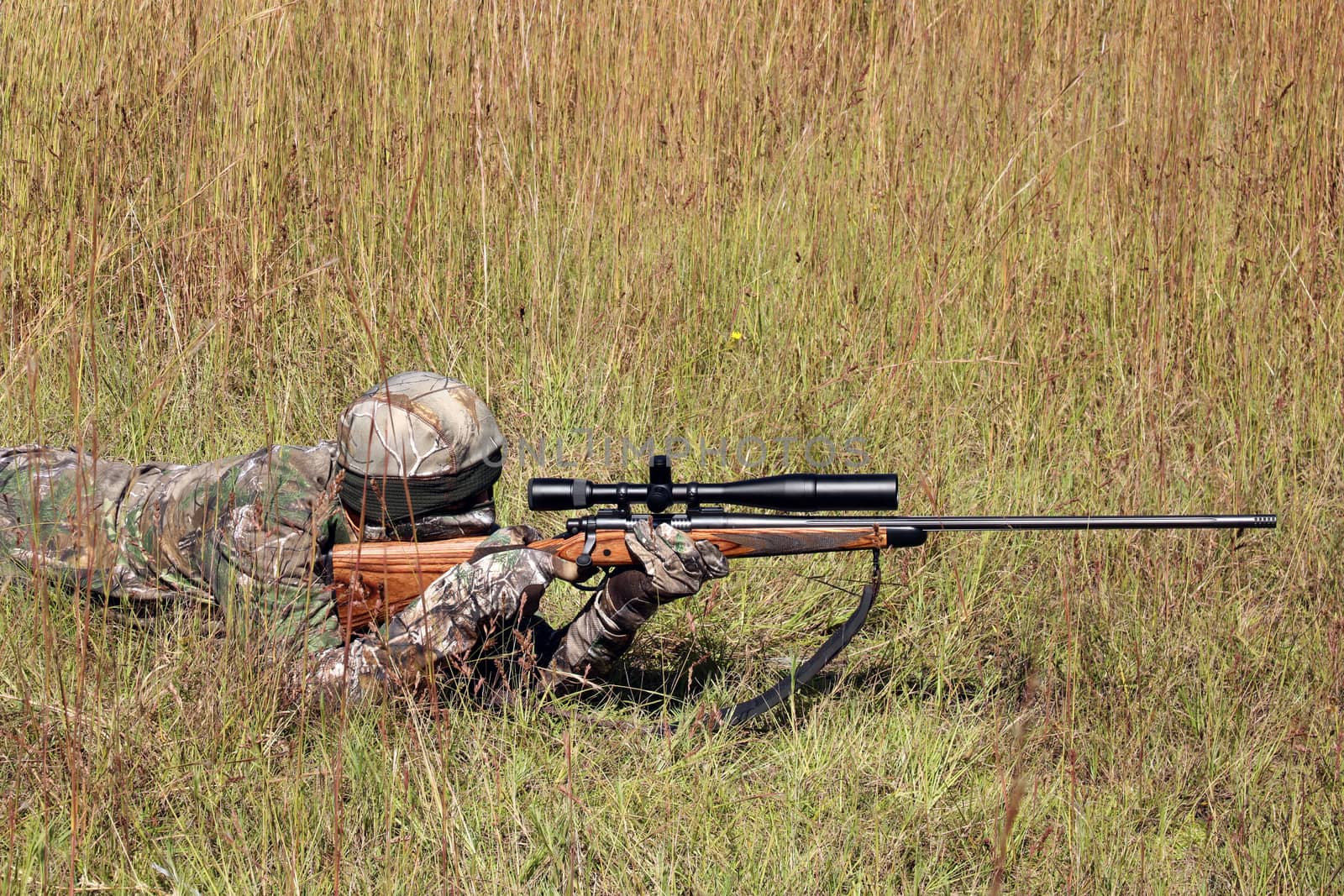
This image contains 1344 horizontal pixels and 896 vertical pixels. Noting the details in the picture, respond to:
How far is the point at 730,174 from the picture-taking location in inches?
207

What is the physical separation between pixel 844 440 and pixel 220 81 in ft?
9.95

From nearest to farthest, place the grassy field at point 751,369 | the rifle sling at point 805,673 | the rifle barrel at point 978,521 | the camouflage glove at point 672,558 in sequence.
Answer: the grassy field at point 751,369 → the rifle barrel at point 978,521 → the camouflage glove at point 672,558 → the rifle sling at point 805,673

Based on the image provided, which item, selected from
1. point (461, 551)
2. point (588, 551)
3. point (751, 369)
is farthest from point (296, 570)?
point (751, 369)

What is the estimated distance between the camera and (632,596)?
3371 mm

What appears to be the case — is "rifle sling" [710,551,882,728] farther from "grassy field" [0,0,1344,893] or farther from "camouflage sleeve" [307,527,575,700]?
"camouflage sleeve" [307,527,575,700]

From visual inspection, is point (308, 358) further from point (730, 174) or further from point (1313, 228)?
point (1313, 228)

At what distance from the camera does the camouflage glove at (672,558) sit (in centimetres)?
324

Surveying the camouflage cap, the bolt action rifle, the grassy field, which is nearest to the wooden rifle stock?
the bolt action rifle

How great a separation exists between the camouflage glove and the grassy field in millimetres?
419

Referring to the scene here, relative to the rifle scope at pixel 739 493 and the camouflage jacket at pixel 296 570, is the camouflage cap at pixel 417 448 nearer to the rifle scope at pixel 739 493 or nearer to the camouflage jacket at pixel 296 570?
the camouflage jacket at pixel 296 570

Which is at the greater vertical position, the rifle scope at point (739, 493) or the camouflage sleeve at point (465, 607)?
the rifle scope at point (739, 493)

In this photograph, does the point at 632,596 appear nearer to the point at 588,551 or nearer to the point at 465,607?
the point at 588,551

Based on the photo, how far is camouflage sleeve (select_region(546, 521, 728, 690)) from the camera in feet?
10.7

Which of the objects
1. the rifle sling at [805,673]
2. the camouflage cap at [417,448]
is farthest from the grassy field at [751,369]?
the camouflage cap at [417,448]
